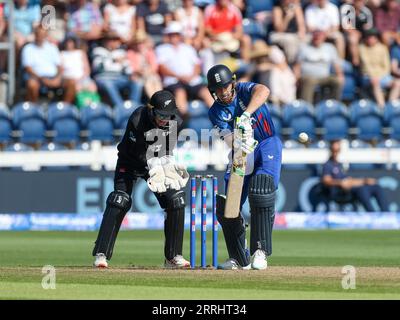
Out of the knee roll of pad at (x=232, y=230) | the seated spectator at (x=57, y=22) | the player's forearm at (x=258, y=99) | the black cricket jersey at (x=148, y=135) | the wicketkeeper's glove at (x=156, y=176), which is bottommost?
the knee roll of pad at (x=232, y=230)

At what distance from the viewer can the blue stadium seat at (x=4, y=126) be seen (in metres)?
16.8

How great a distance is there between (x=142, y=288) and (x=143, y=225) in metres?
7.98

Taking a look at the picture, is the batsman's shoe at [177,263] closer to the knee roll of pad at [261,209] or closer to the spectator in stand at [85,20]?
the knee roll of pad at [261,209]

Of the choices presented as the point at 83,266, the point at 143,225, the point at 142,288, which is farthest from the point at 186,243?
the point at 142,288

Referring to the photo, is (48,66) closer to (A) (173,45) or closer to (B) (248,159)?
(A) (173,45)

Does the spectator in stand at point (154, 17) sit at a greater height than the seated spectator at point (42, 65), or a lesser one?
greater

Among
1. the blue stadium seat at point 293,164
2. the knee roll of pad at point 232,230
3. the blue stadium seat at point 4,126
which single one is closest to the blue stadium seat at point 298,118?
the blue stadium seat at point 293,164

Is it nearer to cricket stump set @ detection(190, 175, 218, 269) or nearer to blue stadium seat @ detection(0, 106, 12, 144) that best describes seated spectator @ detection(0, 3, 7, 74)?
blue stadium seat @ detection(0, 106, 12, 144)

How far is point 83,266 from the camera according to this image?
34.5 ft

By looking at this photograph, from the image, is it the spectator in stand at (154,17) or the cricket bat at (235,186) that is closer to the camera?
the cricket bat at (235,186)

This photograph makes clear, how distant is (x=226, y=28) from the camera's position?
18.2m

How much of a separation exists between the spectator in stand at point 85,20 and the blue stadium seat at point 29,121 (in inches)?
64.3

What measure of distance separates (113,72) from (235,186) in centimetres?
807

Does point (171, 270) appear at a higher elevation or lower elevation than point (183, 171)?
lower
